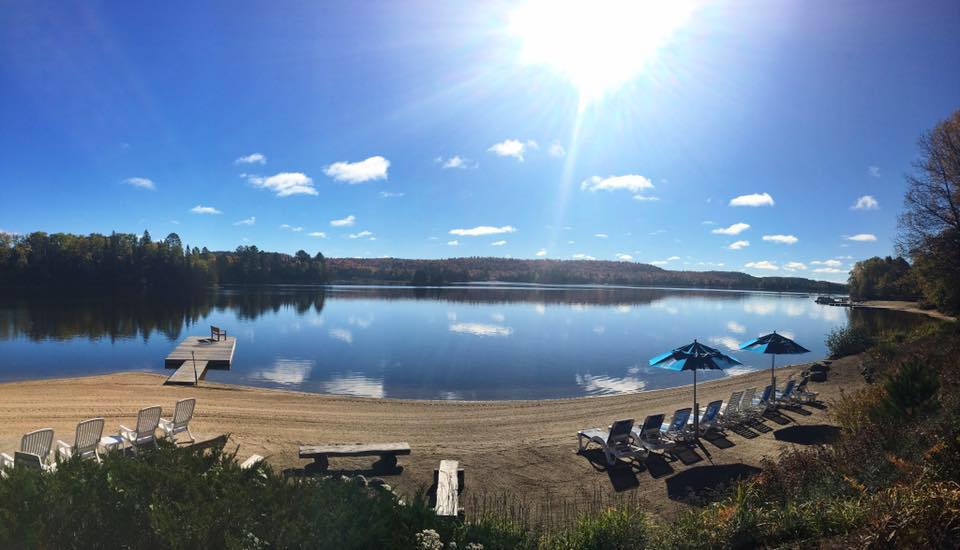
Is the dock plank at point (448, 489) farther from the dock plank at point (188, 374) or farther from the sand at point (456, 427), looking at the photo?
the dock plank at point (188, 374)

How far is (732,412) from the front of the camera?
12023 millimetres

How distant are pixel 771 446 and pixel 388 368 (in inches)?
748

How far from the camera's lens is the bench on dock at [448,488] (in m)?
6.32

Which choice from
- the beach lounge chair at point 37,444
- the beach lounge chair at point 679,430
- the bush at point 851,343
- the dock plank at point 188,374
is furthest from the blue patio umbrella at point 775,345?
the dock plank at point 188,374

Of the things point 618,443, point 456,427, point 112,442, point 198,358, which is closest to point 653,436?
point 618,443

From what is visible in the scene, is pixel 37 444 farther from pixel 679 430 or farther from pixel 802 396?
pixel 802 396

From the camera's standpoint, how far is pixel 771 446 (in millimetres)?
10172

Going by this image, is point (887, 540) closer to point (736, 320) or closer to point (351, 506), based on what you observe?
point (351, 506)

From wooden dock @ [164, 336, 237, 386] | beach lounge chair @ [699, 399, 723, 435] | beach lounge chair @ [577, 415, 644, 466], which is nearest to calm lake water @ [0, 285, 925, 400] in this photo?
wooden dock @ [164, 336, 237, 386]

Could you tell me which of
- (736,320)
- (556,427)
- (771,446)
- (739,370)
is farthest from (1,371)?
(736,320)

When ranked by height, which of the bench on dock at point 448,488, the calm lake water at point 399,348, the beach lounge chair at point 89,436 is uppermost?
the beach lounge chair at point 89,436

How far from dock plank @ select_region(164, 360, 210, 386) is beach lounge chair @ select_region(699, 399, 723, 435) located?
17.6 m

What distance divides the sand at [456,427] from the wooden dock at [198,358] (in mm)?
1730

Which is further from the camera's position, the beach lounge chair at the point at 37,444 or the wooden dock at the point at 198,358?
the wooden dock at the point at 198,358
